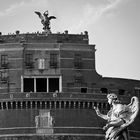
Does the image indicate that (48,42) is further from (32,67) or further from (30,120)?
(30,120)

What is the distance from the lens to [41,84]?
10250cm

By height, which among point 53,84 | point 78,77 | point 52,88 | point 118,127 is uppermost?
point 78,77

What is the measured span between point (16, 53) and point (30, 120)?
11484 mm

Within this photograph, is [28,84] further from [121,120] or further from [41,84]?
[121,120]

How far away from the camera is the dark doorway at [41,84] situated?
101750 mm

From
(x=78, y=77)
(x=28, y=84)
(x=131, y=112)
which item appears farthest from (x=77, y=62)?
(x=131, y=112)

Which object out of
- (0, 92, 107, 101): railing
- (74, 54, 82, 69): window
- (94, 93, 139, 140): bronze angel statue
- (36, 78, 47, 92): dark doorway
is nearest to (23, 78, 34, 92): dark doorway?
(36, 78, 47, 92): dark doorway

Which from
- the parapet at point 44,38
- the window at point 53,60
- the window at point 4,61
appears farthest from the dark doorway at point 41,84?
the parapet at point 44,38

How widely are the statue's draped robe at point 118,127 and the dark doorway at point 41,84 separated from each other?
83.8 m

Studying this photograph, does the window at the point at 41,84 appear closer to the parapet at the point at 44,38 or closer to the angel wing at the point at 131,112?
the parapet at the point at 44,38

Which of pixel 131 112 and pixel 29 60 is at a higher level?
pixel 29 60

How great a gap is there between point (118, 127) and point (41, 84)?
8507 centimetres

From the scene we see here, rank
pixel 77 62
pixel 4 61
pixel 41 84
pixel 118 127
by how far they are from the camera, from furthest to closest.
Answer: pixel 4 61 → pixel 77 62 → pixel 41 84 → pixel 118 127

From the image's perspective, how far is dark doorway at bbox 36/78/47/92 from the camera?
101750 millimetres
